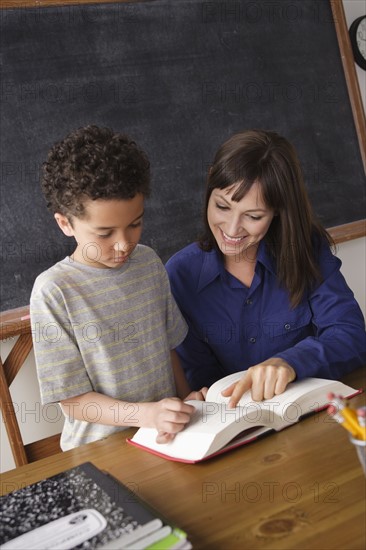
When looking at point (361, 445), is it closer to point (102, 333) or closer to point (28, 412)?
point (102, 333)

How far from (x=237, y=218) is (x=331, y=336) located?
374 mm

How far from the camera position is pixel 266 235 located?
70.6 inches

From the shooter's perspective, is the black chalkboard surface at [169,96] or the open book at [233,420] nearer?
the open book at [233,420]

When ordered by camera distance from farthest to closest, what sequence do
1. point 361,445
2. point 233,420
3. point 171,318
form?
point 171,318, point 233,420, point 361,445

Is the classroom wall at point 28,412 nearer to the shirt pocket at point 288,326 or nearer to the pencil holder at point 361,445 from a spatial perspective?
the shirt pocket at point 288,326

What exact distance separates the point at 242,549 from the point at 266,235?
1.03 metres

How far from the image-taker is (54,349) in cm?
132

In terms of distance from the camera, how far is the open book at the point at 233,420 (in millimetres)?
1159

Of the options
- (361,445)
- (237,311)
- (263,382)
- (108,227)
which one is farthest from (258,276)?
(361,445)

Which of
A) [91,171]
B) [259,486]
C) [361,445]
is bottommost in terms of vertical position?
[259,486]

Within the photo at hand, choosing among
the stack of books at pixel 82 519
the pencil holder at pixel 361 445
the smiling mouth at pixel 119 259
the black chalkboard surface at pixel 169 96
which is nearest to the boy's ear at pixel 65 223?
the smiling mouth at pixel 119 259

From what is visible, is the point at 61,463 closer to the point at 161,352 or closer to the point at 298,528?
the point at 161,352

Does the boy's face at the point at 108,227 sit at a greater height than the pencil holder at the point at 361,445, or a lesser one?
greater

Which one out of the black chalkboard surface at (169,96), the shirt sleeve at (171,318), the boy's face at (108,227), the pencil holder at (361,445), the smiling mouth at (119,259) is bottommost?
the pencil holder at (361,445)
